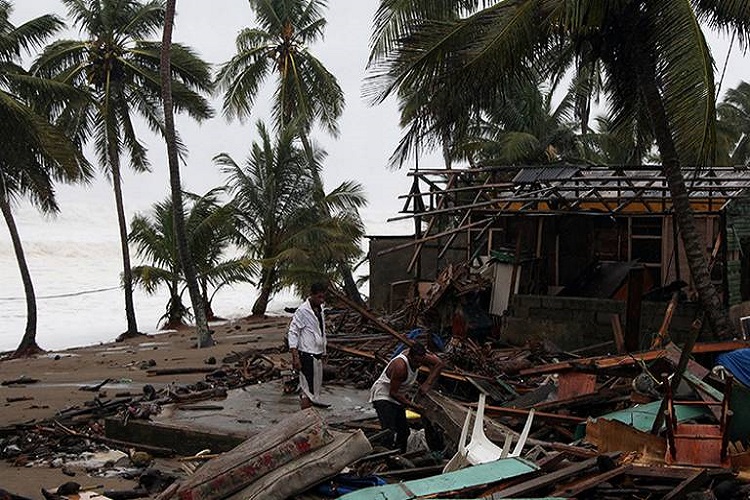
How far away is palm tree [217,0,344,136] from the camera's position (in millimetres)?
30859

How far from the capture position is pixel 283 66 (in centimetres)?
3122

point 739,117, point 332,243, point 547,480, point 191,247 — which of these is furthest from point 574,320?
point 739,117

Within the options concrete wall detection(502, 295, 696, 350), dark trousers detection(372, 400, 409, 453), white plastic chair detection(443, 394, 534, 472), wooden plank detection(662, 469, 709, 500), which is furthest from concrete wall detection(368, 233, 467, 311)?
wooden plank detection(662, 469, 709, 500)

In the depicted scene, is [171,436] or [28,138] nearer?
[171,436]

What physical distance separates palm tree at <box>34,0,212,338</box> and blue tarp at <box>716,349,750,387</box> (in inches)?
774

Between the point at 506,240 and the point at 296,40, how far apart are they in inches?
625

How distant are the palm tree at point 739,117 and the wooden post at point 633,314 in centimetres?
3010

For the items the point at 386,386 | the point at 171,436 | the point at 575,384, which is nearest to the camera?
the point at 386,386

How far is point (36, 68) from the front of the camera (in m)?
25.8

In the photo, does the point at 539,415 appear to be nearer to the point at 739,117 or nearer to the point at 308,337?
the point at 308,337

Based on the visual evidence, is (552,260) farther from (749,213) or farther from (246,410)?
(246,410)

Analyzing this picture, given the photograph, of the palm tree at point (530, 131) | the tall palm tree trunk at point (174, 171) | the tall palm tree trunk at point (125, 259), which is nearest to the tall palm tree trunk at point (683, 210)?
the tall palm tree trunk at point (174, 171)

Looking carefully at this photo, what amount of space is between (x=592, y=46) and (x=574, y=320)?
4700 mm

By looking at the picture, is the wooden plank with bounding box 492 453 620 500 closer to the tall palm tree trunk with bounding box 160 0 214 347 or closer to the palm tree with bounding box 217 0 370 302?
the tall palm tree trunk with bounding box 160 0 214 347
